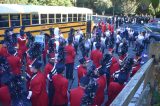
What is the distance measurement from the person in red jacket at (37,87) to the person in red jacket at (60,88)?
333 mm

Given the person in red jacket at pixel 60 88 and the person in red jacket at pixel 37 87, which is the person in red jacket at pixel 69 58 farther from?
the person in red jacket at pixel 37 87

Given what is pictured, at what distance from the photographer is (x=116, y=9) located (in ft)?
183

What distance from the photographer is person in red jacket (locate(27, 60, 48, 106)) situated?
6.63 metres

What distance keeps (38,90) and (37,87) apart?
0.08 m

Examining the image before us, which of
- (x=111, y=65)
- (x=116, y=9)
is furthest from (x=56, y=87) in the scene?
(x=116, y=9)

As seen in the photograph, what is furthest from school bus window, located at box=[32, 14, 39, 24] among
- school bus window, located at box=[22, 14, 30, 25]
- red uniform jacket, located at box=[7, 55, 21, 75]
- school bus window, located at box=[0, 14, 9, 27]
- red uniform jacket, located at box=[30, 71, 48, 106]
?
red uniform jacket, located at box=[30, 71, 48, 106]

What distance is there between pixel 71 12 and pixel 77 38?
445 cm

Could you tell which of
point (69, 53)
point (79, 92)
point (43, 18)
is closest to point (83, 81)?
point (79, 92)

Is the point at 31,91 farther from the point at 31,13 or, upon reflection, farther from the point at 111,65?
the point at 31,13

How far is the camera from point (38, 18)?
1769 centimetres

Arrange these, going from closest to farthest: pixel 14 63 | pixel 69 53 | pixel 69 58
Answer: pixel 14 63 < pixel 69 53 < pixel 69 58

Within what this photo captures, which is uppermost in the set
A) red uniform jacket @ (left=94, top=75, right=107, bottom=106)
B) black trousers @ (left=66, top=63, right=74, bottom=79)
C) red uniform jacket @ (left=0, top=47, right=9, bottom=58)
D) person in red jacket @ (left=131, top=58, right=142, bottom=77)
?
red uniform jacket @ (left=0, top=47, right=9, bottom=58)

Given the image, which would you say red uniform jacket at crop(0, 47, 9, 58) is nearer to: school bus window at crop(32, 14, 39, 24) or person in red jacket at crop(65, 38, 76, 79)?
person in red jacket at crop(65, 38, 76, 79)

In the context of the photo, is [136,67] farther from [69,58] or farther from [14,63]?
[14,63]
